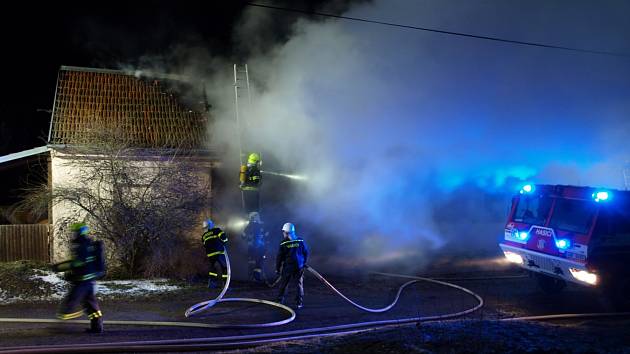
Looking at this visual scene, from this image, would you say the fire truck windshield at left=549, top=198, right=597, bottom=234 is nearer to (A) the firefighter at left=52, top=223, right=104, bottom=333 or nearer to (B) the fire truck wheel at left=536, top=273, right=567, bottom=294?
(B) the fire truck wheel at left=536, top=273, right=567, bottom=294

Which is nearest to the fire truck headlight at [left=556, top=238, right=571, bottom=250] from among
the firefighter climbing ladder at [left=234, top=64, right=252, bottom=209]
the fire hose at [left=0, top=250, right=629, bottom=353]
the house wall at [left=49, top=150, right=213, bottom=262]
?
the fire hose at [left=0, top=250, right=629, bottom=353]

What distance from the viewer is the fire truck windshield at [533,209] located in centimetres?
992

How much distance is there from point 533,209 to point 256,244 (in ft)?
18.8

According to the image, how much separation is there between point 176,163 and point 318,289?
4566 millimetres

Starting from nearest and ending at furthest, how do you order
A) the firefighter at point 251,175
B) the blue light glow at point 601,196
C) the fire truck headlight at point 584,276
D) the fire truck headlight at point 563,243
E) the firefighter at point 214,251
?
1. the fire truck headlight at point 584,276
2. the blue light glow at point 601,196
3. the fire truck headlight at point 563,243
4. the firefighter at point 214,251
5. the firefighter at point 251,175

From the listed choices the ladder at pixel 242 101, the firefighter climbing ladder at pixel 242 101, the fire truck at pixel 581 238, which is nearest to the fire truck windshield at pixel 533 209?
the fire truck at pixel 581 238

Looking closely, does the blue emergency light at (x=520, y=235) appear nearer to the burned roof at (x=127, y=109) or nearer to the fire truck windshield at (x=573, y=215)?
the fire truck windshield at (x=573, y=215)

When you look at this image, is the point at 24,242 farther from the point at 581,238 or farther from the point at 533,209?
the point at 581,238

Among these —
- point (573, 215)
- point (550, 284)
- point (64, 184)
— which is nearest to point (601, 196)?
point (573, 215)

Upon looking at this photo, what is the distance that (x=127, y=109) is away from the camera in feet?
48.8

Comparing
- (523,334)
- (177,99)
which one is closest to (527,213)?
(523,334)

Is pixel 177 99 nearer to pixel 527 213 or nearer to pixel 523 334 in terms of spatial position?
pixel 527 213

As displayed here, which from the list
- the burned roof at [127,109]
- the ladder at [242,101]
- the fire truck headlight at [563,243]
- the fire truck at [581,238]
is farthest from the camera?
the burned roof at [127,109]

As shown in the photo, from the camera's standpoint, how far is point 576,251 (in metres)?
8.94
